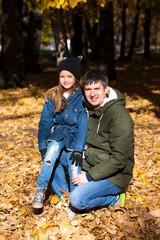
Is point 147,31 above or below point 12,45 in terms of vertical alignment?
above

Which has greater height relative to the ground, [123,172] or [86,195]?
[123,172]

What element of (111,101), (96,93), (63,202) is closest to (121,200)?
(63,202)

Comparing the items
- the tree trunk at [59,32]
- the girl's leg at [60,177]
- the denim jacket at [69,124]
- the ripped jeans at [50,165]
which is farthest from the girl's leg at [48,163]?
the tree trunk at [59,32]

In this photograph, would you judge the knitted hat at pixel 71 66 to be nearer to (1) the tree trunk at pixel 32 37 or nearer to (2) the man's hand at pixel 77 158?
(2) the man's hand at pixel 77 158

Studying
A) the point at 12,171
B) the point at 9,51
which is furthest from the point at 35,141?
the point at 9,51

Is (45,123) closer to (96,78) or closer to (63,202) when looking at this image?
(96,78)

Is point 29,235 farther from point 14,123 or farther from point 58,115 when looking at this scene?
point 14,123

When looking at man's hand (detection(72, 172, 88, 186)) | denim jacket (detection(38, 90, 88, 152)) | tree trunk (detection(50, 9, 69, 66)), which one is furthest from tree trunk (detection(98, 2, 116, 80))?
man's hand (detection(72, 172, 88, 186))

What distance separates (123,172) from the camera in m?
3.06

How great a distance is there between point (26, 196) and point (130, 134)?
1.75 metres

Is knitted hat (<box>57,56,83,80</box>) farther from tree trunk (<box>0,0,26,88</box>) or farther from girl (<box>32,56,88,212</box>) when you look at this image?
tree trunk (<box>0,0,26,88</box>)

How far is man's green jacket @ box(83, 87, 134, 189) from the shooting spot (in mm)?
2910

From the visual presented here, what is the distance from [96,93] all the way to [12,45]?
9182 millimetres

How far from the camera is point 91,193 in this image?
2994 millimetres
